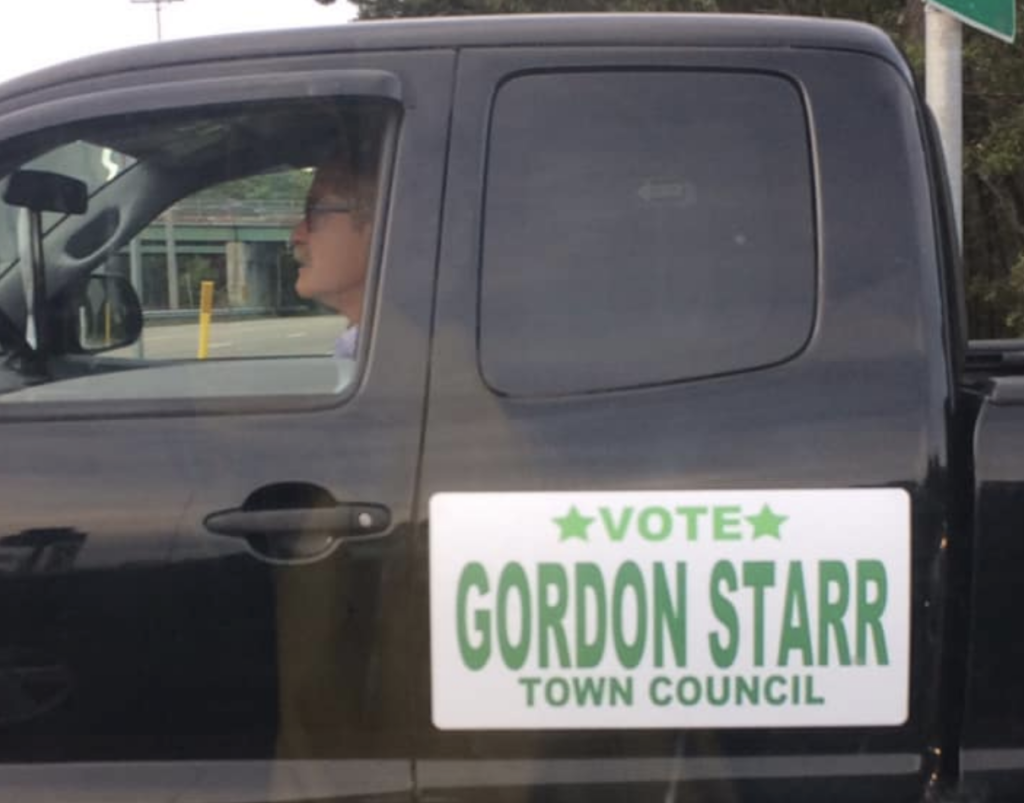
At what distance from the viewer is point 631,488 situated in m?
2.20

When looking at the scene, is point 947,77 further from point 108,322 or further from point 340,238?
point 108,322

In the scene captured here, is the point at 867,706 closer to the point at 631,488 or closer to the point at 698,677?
the point at 698,677

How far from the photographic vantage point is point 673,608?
2.18 m

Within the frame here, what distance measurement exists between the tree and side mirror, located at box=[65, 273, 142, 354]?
8.76 metres

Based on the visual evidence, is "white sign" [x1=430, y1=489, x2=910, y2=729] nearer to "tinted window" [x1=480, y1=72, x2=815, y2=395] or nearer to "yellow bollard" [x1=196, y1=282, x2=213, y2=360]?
"tinted window" [x1=480, y1=72, x2=815, y2=395]

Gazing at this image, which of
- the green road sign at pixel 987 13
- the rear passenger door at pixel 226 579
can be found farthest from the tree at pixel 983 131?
the rear passenger door at pixel 226 579

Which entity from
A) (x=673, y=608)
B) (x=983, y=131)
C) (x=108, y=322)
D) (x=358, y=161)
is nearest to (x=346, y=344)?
(x=358, y=161)

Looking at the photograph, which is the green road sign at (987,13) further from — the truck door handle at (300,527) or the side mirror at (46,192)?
the truck door handle at (300,527)

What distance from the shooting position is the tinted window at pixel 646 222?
7.56ft

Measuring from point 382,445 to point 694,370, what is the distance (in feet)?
1.74

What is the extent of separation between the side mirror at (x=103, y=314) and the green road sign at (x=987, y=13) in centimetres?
340

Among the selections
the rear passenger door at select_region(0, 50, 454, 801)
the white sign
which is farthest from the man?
the white sign

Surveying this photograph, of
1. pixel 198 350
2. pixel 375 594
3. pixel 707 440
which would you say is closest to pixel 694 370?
pixel 707 440

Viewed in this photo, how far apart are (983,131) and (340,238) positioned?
11.0 m
